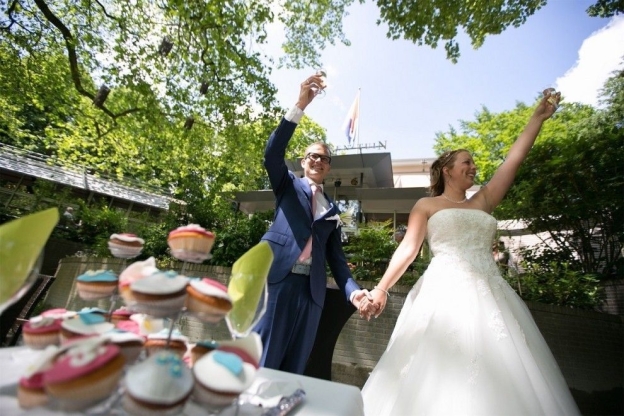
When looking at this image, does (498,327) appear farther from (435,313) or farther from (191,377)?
(191,377)

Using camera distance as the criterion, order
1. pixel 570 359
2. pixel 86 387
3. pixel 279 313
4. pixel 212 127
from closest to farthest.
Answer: pixel 86 387, pixel 279 313, pixel 570 359, pixel 212 127

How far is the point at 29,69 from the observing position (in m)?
8.12

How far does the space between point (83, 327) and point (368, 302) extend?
1.47 m

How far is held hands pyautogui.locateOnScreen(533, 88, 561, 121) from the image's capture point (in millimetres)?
2494

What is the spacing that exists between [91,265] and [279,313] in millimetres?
7237

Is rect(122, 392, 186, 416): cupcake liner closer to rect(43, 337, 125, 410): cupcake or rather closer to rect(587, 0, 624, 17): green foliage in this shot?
rect(43, 337, 125, 410): cupcake

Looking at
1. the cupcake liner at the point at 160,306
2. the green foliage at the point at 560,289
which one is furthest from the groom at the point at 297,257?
the green foliage at the point at 560,289

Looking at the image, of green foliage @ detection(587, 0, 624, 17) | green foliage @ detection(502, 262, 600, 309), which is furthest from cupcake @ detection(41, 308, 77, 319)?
green foliage @ detection(587, 0, 624, 17)

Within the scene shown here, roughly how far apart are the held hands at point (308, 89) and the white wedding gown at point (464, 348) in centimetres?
128

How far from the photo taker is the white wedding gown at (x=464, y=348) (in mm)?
1632

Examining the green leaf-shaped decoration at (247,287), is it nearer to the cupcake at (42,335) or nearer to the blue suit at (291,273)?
the cupcake at (42,335)

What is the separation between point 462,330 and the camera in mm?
1891

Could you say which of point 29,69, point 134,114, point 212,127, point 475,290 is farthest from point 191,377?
point 29,69

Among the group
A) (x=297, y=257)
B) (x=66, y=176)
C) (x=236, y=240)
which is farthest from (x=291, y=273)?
(x=66, y=176)
